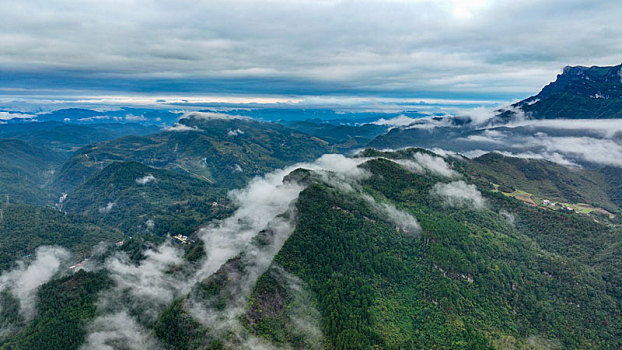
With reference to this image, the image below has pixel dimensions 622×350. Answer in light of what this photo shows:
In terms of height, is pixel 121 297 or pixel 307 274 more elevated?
pixel 307 274

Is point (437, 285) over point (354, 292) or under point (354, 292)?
under

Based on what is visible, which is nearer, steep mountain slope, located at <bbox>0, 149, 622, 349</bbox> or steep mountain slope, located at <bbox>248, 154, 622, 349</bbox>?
steep mountain slope, located at <bbox>0, 149, 622, 349</bbox>

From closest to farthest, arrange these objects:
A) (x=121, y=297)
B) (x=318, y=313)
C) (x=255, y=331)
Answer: (x=255, y=331) → (x=318, y=313) → (x=121, y=297)

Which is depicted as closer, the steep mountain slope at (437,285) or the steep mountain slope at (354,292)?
the steep mountain slope at (354,292)

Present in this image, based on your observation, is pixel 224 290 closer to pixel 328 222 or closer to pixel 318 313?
pixel 318 313

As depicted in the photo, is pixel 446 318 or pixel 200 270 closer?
pixel 446 318

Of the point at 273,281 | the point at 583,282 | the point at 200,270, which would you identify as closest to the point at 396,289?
the point at 273,281

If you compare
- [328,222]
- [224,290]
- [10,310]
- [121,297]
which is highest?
[328,222]

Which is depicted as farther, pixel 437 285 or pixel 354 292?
pixel 437 285

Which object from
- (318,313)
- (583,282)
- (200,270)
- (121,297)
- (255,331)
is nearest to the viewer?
(255,331)
